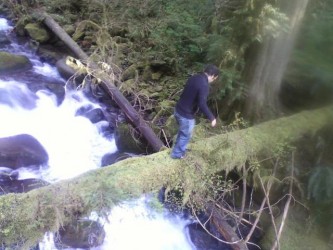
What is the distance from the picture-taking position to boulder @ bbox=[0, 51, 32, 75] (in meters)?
10.8

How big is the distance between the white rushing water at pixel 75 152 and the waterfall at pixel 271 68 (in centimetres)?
294

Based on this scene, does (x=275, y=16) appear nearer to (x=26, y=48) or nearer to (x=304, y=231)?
(x=304, y=231)

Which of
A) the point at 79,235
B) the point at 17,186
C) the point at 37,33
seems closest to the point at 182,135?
the point at 79,235

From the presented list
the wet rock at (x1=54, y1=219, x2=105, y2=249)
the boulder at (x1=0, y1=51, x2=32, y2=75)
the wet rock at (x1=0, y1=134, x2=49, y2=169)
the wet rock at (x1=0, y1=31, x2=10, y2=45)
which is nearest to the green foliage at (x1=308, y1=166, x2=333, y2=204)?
the wet rock at (x1=54, y1=219, x2=105, y2=249)

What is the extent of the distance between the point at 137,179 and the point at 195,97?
1.59m

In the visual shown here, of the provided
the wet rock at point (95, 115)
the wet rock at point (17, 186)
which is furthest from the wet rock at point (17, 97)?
the wet rock at point (17, 186)

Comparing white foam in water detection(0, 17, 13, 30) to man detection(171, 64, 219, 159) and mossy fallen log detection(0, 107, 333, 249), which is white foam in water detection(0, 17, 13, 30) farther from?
man detection(171, 64, 219, 159)

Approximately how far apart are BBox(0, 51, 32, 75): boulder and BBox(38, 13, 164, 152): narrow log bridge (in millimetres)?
1348

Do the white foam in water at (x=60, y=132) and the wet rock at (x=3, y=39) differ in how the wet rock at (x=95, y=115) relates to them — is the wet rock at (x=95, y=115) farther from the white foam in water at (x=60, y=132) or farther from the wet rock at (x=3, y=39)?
the wet rock at (x=3, y=39)

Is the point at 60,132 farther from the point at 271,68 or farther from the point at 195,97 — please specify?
the point at 271,68

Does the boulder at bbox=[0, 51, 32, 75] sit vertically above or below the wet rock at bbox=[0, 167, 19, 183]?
above

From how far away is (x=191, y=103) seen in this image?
5.93 metres

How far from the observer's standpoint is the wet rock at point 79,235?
21.1 feet

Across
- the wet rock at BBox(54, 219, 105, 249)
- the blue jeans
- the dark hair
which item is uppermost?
the dark hair
